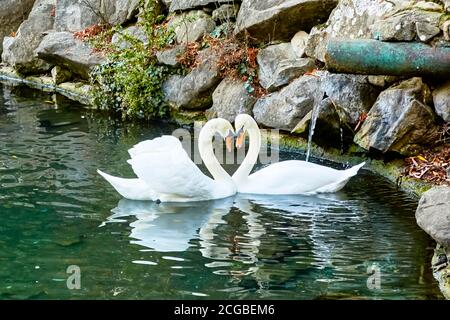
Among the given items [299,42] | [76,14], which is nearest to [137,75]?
[299,42]

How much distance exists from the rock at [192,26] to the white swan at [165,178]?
5664 millimetres

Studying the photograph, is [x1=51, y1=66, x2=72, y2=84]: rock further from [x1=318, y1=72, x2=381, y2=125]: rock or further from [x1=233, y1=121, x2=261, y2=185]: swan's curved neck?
[x1=233, y1=121, x2=261, y2=185]: swan's curved neck

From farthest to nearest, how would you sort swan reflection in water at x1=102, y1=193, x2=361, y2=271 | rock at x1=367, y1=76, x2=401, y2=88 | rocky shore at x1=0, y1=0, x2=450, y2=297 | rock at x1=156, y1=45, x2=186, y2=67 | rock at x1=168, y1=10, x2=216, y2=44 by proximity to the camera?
rock at x1=168, y1=10, x2=216, y2=44
rock at x1=156, y1=45, x2=186, y2=67
rock at x1=367, y1=76, x2=401, y2=88
rocky shore at x1=0, y1=0, x2=450, y2=297
swan reflection in water at x1=102, y1=193, x2=361, y2=271

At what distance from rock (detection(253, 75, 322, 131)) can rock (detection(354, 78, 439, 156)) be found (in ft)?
3.49

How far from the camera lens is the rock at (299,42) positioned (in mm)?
12203

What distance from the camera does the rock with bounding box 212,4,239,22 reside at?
13.8m

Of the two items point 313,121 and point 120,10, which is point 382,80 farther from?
point 120,10

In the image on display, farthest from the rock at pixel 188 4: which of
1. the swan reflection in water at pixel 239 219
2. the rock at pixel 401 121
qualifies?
the swan reflection in water at pixel 239 219

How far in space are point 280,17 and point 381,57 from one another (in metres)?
3.07

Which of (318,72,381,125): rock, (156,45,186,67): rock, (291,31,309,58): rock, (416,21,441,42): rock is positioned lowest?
(318,72,381,125): rock

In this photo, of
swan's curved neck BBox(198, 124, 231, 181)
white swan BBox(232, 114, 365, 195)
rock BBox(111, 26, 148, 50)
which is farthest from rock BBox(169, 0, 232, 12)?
white swan BBox(232, 114, 365, 195)

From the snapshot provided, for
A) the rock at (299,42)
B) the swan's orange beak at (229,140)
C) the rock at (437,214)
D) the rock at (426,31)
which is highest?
the rock at (426,31)

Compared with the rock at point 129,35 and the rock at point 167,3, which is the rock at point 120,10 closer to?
the rock at point 129,35
